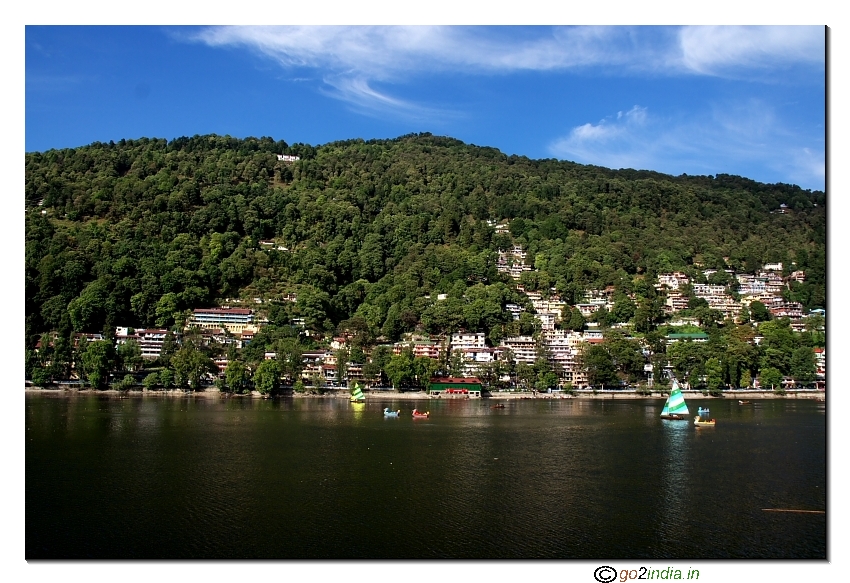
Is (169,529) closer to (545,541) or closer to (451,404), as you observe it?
(545,541)

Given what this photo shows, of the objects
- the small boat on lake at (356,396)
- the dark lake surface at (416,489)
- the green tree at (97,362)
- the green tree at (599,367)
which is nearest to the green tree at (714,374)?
the green tree at (599,367)

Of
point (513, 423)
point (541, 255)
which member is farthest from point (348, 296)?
point (513, 423)

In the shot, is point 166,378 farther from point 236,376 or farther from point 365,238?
point 365,238

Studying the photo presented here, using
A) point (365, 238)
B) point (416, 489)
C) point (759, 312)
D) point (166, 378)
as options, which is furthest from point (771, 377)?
point (365, 238)

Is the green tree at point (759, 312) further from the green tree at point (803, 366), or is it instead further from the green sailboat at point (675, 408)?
the green sailboat at point (675, 408)

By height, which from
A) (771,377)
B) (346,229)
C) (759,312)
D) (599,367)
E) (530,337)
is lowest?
(771,377)

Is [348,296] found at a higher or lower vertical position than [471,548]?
higher

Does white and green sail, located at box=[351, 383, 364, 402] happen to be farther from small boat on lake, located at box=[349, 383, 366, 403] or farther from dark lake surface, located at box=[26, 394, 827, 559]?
dark lake surface, located at box=[26, 394, 827, 559]
